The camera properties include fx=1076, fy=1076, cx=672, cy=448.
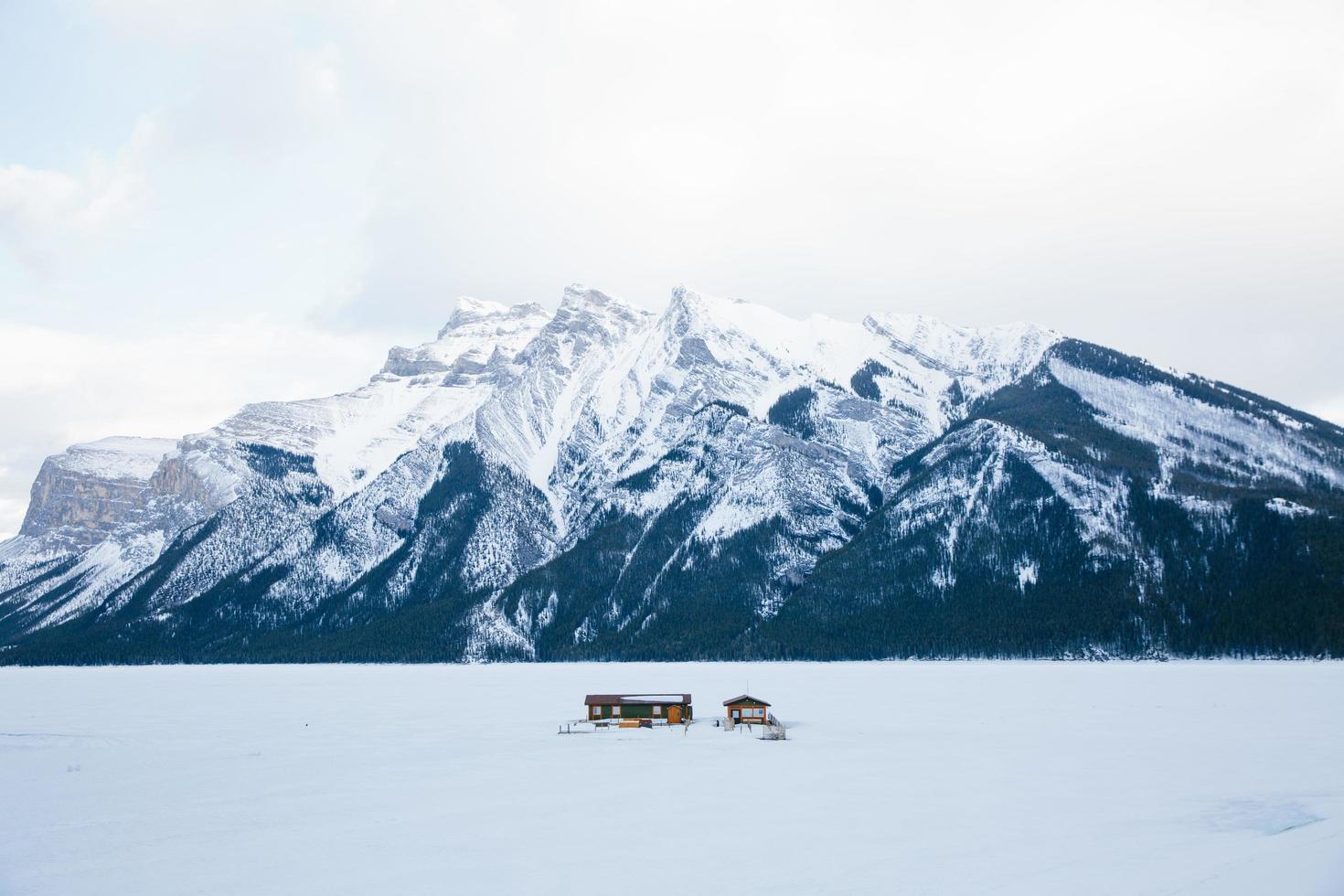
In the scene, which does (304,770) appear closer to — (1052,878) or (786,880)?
(786,880)

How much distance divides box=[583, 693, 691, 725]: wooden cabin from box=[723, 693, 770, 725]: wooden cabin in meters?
6.44

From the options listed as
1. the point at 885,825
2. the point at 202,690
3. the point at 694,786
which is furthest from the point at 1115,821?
the point at 202,690

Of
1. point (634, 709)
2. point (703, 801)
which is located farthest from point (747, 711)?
point (703, 801)

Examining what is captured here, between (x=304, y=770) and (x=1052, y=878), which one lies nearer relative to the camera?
(x=1052, y=878)

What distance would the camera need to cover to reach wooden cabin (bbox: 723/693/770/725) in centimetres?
8619

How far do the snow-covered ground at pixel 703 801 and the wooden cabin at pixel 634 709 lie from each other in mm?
5965

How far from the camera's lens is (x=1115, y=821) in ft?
137

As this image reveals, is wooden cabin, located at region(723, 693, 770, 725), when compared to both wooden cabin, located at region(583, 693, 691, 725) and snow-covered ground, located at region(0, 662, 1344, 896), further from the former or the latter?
wooden cabin, located at region(583, 693, 691, 725)

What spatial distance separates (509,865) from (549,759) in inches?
1133

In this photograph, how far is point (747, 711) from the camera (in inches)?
3452

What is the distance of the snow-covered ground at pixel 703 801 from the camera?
35.3 metres

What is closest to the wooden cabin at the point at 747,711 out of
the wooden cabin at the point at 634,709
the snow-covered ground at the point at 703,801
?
the snow-covered ground at the point at 703,801

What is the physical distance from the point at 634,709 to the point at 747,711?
11.4 metres

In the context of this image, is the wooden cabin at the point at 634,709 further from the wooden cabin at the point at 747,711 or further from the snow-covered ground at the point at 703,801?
the wooden cabin at the point at 747,711
